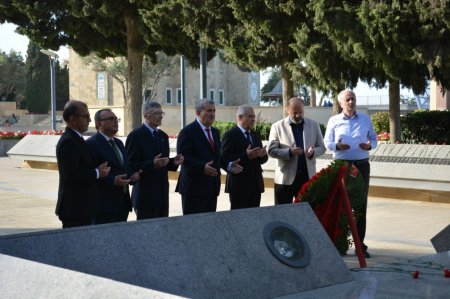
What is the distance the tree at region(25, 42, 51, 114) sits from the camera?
234ft

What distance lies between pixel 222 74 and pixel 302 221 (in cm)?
6728

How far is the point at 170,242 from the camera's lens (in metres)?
5.07

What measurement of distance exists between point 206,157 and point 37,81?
66449 millimetres

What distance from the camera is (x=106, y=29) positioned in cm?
2295

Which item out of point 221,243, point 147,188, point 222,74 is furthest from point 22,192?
point 222,74

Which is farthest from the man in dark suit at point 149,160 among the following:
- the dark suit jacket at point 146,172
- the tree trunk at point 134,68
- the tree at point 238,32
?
the tree trunk at point 134,68

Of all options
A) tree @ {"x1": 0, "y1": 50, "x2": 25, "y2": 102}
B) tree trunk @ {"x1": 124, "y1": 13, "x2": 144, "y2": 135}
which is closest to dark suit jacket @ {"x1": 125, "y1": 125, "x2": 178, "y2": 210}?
tree trunk @ {"x1": 124, "y1": 13, "x2": 144, "y2": 135}

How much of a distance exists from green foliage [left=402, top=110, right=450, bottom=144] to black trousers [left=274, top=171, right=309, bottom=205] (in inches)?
351

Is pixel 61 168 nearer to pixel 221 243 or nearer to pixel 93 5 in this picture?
pixel 221 243

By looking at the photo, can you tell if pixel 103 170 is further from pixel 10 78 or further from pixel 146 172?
pixel 10 78

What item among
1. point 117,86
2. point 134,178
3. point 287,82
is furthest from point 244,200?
point 117,86

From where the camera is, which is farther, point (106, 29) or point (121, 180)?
point (106, 29)

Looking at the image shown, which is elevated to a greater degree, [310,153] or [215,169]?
[310,153]

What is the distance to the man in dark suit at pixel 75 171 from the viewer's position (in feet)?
19.4
